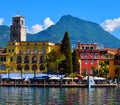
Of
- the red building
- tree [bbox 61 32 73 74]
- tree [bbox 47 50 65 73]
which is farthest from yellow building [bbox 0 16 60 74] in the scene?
tree [bbox 61 32 73 74]

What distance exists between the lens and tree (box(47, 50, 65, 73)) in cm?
14024

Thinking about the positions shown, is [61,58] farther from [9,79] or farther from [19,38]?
[19,38]

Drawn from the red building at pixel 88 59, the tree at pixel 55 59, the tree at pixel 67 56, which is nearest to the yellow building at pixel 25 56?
the tree at pixel 55 59

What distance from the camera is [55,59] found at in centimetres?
14288

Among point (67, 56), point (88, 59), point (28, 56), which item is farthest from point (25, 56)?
point (88, 59)

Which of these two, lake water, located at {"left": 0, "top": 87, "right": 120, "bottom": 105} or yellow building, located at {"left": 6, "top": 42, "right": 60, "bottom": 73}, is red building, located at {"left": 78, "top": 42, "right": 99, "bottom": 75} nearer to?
yellow building, located at {"left": 6, "top": 42, "right": 60, "bottom": 73}

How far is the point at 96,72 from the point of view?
149375mm

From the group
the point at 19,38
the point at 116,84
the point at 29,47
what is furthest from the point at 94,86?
the point at 19,38

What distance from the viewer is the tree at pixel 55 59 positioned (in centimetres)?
14024

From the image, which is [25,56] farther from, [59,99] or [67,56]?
[59,99]

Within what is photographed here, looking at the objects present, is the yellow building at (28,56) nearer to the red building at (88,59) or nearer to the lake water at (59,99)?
the red building at (88,59)

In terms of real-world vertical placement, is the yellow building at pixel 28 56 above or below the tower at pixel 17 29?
below

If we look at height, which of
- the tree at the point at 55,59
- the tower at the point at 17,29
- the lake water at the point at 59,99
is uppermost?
the tower at the point at 17,29

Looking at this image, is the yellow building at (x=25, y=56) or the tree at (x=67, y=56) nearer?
the tree at (x=67, y=56)
